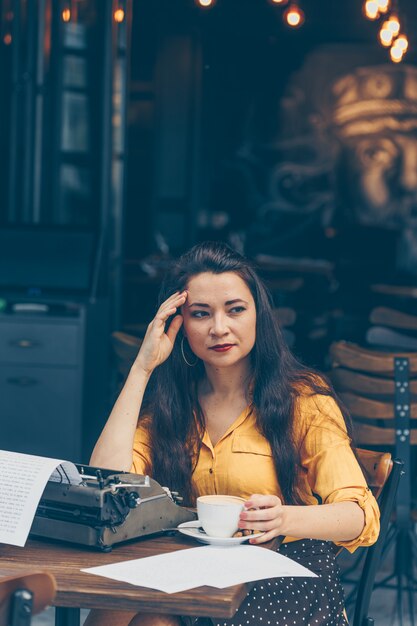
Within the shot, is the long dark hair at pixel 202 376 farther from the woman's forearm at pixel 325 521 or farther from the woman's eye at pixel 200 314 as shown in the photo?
the woman's forearm at pixel 325 521

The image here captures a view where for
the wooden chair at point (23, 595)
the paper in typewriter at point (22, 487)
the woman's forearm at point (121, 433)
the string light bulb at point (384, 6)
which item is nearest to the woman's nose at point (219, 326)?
the woman's forearm at point (121, 433)

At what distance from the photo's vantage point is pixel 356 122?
10.4 meters

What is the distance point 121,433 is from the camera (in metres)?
2.48

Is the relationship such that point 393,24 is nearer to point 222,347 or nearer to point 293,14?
point 293,14

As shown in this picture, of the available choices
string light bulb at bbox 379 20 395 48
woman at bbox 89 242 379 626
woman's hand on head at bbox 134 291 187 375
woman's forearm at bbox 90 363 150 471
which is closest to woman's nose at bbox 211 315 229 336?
woman at bbox 89 242 379 626

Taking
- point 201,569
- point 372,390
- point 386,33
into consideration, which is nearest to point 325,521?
point 201,569

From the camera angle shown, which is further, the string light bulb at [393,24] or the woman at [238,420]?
the string light bulb at [393,24]

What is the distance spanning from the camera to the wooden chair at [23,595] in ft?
4.74

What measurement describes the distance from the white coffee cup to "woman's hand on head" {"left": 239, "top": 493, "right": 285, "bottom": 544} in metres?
0.02

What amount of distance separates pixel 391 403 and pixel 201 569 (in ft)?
6.22

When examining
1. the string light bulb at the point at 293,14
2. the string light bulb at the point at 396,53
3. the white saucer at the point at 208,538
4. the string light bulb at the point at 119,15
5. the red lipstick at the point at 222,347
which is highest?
the string light bulb at the point at 119,15

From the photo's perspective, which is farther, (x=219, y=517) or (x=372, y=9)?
(x=372, y=9)

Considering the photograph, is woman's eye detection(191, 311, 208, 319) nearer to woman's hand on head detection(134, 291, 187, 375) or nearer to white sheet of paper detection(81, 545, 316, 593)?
woman's hand on head detection(134, 291, 187, 375)

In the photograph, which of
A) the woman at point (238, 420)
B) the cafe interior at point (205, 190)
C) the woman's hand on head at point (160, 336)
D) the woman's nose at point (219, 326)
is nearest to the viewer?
the woman at point (238, 420)
